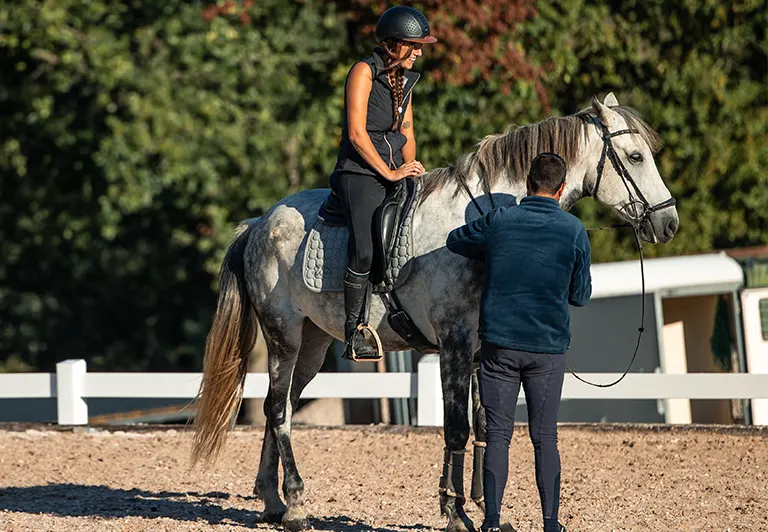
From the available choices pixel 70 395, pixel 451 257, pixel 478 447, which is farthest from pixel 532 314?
pixel 70 395

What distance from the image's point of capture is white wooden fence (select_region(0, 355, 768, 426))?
34.6ft

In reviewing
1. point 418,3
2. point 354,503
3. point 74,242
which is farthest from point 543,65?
point 354,503

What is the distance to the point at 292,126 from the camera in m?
18.3

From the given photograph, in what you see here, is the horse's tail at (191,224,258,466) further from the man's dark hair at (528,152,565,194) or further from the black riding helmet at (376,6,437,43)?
the man's dark hair at (528,152,565,194)

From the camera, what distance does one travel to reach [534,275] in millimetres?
6293

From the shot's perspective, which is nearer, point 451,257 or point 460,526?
point 460,526

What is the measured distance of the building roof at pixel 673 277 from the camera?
12.9 meters

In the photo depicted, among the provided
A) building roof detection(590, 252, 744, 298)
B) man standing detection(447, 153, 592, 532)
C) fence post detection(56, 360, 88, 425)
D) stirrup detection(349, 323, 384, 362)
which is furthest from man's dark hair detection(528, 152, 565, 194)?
fence post detection(56, 360, 88, 425)

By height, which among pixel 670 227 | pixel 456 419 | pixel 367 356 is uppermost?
pixel 670 227

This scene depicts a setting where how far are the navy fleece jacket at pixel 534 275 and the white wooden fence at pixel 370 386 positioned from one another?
4337 mm

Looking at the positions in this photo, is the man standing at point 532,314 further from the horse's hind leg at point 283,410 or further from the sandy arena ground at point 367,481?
the horse's hind leg at point 283,410

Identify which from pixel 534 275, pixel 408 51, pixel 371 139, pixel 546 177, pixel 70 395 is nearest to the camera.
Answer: pixel 534 275

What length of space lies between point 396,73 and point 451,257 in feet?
3.73

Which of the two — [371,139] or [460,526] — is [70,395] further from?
[460,526]
